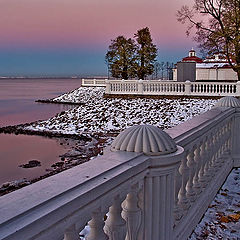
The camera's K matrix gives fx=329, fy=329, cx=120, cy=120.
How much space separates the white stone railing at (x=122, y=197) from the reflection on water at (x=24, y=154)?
19.3ft

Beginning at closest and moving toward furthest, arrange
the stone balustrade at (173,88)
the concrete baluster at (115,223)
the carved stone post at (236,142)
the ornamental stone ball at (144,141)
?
1. the concrete baluster at (115,223)
2. the ornamental stone ball at (144,141)
3. the carved stone post at (236,142)
4. the stone balustrade at (173,88)

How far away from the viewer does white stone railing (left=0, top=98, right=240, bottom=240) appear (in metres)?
1.19

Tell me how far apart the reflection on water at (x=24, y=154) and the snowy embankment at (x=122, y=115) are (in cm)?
194

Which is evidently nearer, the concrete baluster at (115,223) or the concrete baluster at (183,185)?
the concrete baluster at (115,223)

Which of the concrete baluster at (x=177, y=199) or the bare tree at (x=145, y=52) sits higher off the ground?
the bare tree at (x=145, y=52)

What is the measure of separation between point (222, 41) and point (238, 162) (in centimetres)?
1883

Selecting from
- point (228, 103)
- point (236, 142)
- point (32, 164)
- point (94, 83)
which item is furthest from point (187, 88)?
point (94, 83)

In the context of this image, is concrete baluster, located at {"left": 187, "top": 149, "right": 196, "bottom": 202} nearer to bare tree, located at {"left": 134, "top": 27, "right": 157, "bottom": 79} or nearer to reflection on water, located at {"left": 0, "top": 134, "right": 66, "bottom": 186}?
reflection on water, located at {"left": 0, "top": 134, "right": 66, "bottom": 186}

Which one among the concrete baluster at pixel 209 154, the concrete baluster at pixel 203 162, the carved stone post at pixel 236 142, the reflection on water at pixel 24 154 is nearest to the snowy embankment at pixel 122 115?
the reflection on water at pixel 24 154

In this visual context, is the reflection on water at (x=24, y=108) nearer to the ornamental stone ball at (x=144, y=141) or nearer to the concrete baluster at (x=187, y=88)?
the concrete baluster at (x=187, y=88)

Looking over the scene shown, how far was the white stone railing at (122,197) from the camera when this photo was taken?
1.19 meters

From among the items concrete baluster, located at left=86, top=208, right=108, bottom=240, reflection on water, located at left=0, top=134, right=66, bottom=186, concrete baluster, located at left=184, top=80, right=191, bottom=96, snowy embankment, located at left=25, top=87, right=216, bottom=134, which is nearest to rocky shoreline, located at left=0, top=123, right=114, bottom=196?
reflection on water, located at left=0, top=134, right=66, bottom=186

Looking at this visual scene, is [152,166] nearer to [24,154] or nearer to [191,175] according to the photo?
[191,175]

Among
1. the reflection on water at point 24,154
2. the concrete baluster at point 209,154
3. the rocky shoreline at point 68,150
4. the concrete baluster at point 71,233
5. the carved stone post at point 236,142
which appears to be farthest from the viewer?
the reflection on water at point 24,154
